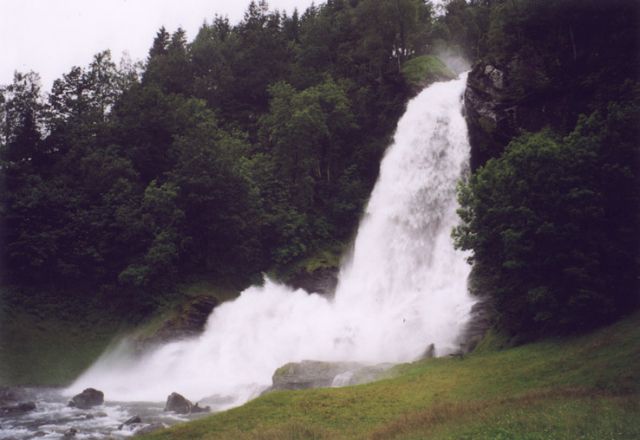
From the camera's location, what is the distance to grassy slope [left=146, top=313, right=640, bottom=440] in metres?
13.5

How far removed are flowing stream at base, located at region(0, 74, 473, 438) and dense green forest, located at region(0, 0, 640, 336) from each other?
3.11 m

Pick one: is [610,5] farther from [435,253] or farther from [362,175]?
[362,175]

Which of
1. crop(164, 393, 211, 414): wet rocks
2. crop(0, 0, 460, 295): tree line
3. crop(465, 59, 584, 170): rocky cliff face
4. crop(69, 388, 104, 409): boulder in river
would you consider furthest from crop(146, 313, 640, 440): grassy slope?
crop(0, 0, 460, 295): tree line

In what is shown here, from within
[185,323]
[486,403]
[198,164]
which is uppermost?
[198,164]

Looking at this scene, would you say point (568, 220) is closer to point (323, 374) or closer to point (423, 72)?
point (323, 374)

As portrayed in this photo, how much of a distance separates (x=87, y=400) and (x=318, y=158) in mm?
28991

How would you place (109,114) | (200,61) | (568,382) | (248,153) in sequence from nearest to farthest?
(568,382) → (248,153) → (109,114) → (200,61)

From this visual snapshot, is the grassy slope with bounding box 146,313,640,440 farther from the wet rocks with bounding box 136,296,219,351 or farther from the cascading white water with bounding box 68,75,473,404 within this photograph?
the wet rocks with bounding box 136,296,219,351

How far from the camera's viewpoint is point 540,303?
23.7m

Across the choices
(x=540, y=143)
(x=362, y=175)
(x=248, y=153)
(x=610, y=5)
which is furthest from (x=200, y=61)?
(x=540, y=143)

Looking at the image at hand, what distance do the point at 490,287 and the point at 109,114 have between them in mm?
44270

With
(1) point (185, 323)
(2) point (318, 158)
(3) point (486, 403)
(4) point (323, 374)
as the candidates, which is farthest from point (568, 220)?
(2) point (318, 158)

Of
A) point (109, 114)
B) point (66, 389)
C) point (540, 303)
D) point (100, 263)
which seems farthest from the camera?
point (109, 114)

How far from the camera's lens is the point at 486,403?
16.7 metres
